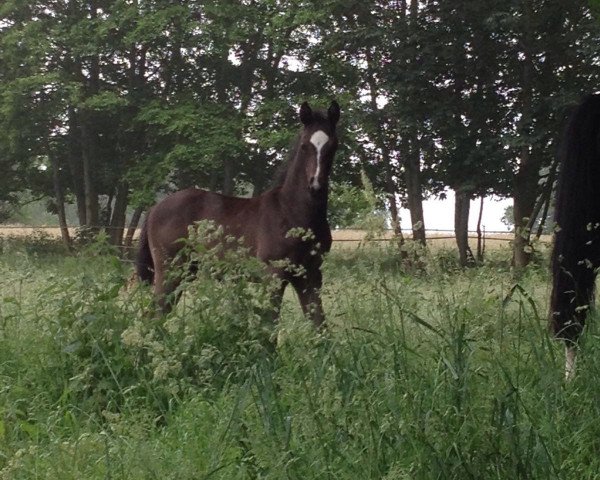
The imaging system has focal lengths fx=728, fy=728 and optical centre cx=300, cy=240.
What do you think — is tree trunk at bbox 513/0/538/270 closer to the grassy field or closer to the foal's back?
the foal's back

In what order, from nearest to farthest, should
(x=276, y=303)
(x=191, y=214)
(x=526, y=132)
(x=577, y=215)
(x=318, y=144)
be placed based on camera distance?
(x=276, y=303)
(x=577, y=215)
(x=318, y=144)
(x=191, y=214)
(x=526, y=132)

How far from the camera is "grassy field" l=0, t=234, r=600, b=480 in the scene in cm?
234

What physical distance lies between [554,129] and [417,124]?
3.26 meters

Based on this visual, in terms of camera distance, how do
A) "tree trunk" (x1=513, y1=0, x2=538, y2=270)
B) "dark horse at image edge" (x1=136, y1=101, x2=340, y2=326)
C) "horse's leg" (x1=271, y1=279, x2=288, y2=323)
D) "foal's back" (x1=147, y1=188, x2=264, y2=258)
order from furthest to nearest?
"tree trunk" (x1=513, y1=0, x2=538, y2=270)
"foal's back" (x1=147, y1=188, x2=264, y2=258)
"dark horse at image edge" (x1=136, y1=101, x2=340, y2=326)
"horse's leg" (x1=271, y1=279, x2=288, y2=323)

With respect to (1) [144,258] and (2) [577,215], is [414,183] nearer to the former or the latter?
(1) [144,258]

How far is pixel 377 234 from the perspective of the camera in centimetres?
268

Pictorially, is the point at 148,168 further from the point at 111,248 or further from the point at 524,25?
the point at 111,248

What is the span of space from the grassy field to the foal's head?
2.24m

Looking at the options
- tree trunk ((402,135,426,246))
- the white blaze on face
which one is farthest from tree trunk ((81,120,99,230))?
the white blaze on face

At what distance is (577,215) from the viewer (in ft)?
13.3

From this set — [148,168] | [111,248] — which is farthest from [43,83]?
[111,248]

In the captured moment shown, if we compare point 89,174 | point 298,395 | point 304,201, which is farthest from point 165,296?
point 89,174

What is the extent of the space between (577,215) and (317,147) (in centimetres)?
263

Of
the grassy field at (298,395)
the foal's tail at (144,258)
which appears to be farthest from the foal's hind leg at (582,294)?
the foal's tail at (144,258)
